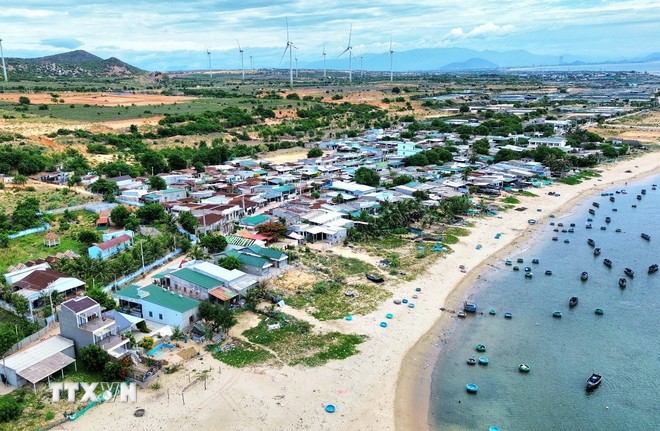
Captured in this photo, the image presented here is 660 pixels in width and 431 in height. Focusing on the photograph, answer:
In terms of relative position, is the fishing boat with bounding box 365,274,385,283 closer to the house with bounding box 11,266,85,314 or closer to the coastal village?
the coastal village

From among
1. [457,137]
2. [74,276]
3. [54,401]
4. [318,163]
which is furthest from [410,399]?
[457,137]

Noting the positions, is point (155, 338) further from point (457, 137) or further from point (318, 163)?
point (457, 137)

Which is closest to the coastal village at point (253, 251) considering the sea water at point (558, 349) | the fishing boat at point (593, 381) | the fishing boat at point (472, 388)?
the sea water at point (558, 349)

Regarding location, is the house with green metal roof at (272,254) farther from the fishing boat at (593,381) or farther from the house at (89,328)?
the fishing boat at (593,381)

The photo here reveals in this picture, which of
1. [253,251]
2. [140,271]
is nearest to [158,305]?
[140,271]

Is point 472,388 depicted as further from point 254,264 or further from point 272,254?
point 272,254

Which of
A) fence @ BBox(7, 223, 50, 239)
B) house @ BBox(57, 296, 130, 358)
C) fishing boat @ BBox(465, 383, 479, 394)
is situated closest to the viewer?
fishing boat @ BBox(465, 383, 479, 394)

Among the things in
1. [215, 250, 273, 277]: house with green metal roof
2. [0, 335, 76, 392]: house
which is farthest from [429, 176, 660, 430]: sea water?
[0, 335, 76, 392]: house
